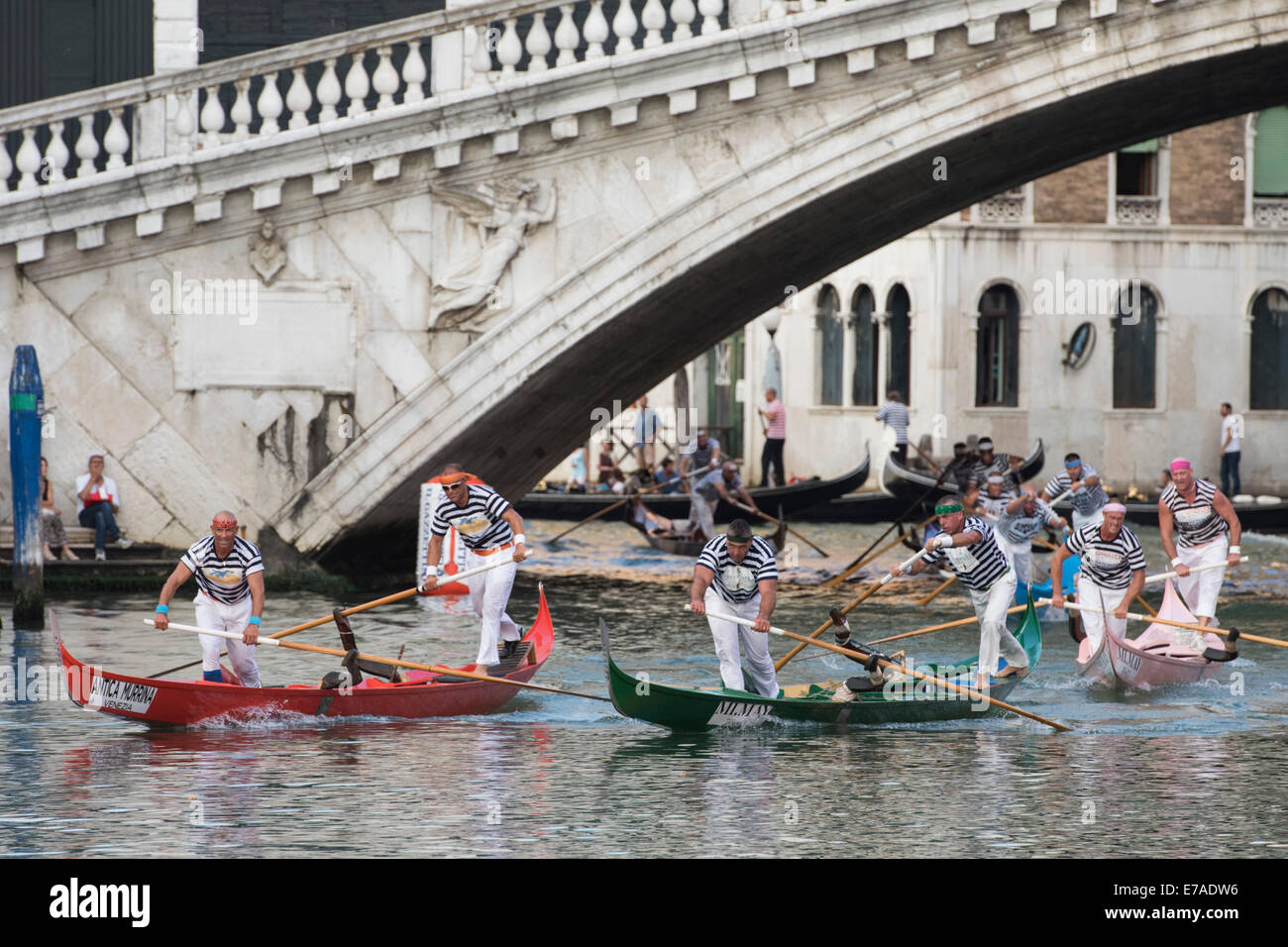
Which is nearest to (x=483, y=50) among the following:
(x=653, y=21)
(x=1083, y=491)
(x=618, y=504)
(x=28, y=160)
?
(x=653, y=21)

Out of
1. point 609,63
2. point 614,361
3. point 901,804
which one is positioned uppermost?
point 609,63

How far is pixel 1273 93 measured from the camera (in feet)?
68.6

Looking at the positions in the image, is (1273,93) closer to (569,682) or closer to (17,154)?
(569,682)

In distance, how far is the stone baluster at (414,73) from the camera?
738 inches

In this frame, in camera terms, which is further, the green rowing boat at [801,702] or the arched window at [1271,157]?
the arched window at [1271,157]

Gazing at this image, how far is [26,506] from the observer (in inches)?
690

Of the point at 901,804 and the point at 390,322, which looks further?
the point at 390,322

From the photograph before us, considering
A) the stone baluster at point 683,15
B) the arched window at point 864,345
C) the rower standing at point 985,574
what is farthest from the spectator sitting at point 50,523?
the arched window at point 864,345

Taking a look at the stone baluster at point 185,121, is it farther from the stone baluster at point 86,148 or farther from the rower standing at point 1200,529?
the rower standing at point 1200,529

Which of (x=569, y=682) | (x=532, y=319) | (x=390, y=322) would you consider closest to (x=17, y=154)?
(x=390, y=322)

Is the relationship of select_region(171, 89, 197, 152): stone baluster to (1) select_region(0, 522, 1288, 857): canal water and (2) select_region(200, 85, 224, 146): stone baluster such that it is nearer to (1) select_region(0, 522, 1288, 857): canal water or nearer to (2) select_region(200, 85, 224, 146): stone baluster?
(2) select_region(200, 85, 224, 146): stone baluster

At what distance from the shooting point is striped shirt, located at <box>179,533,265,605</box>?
12977mm

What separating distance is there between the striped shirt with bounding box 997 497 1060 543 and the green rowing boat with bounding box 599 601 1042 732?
5284 mm

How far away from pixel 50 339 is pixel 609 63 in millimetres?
6224
